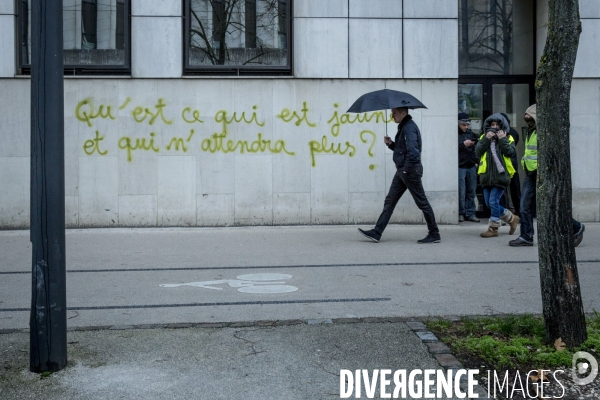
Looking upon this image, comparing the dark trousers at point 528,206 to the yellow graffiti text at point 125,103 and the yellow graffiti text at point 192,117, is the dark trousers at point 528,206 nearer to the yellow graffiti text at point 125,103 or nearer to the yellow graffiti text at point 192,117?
the yellow graffiti text at point 192,117

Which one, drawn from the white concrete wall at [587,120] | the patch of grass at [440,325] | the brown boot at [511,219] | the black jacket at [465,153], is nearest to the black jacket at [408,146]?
the brown boot at [511,219]

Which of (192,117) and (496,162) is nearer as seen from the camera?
(496,162)

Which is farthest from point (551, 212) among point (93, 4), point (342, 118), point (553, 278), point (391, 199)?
point (93, 4)

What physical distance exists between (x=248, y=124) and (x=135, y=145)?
1810mm

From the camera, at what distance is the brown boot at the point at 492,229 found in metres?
11.1

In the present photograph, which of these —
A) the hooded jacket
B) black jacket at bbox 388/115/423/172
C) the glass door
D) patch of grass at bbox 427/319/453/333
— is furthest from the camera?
the glass door

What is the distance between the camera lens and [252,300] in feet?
23.1

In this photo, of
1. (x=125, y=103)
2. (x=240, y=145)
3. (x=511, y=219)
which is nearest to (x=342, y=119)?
(x=240, y=145)

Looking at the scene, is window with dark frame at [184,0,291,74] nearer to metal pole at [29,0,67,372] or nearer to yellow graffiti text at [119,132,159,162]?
yellow graffiti text at [119,132,159,162]

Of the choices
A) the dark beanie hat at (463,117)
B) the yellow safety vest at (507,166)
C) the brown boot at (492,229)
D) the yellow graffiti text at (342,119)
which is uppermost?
the dark beanie hat at (463,117)

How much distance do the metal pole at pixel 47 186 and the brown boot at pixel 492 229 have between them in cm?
762

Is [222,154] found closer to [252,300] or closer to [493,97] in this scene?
[493,97]

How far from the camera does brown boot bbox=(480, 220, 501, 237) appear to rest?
11.1 meters

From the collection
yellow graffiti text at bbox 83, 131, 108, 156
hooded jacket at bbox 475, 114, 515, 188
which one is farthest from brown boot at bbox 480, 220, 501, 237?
yellow graffiti text at bbox 83, 131, 108, 156
